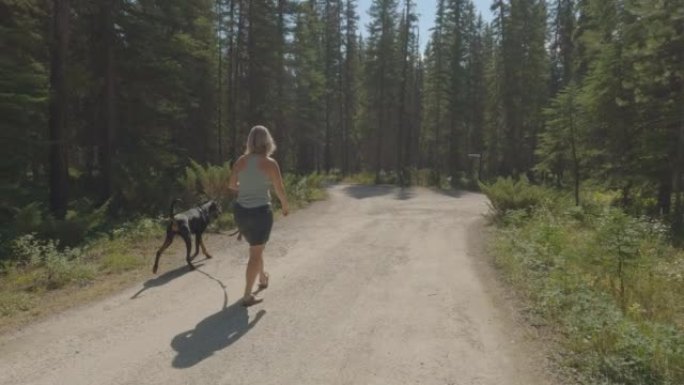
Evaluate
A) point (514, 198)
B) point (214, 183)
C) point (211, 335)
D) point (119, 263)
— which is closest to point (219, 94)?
point (214, 183)

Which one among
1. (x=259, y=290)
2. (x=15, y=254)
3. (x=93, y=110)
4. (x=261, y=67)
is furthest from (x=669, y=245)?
(x=261, y=67)

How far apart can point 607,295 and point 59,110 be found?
13792 mm

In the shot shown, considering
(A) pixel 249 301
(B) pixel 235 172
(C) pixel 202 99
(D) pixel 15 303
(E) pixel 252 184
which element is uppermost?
(C) pixel 202 99

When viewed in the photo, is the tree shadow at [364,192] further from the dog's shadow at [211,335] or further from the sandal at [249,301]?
the dog's shadow at [211,335]

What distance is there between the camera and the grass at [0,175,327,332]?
6445mm

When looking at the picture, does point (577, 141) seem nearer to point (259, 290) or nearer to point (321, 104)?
point (259, 290)

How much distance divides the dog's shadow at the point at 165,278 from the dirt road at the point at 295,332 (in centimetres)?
3

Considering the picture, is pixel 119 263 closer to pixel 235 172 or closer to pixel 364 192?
pixel 235 172

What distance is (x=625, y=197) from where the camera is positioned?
20672mm

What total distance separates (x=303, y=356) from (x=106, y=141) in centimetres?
1426

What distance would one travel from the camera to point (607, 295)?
22.4ft

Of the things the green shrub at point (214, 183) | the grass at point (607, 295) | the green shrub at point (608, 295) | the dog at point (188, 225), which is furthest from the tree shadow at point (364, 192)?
the dog at point (188, 225)

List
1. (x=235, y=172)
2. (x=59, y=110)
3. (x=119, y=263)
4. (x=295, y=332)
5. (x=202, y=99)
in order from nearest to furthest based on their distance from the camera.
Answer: (x=295, y=332) < (x=235, y=172) < (x=119, y=263) < (x=59, y=110) < (x=202, y=99)

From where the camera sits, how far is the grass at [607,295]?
4.63 m
